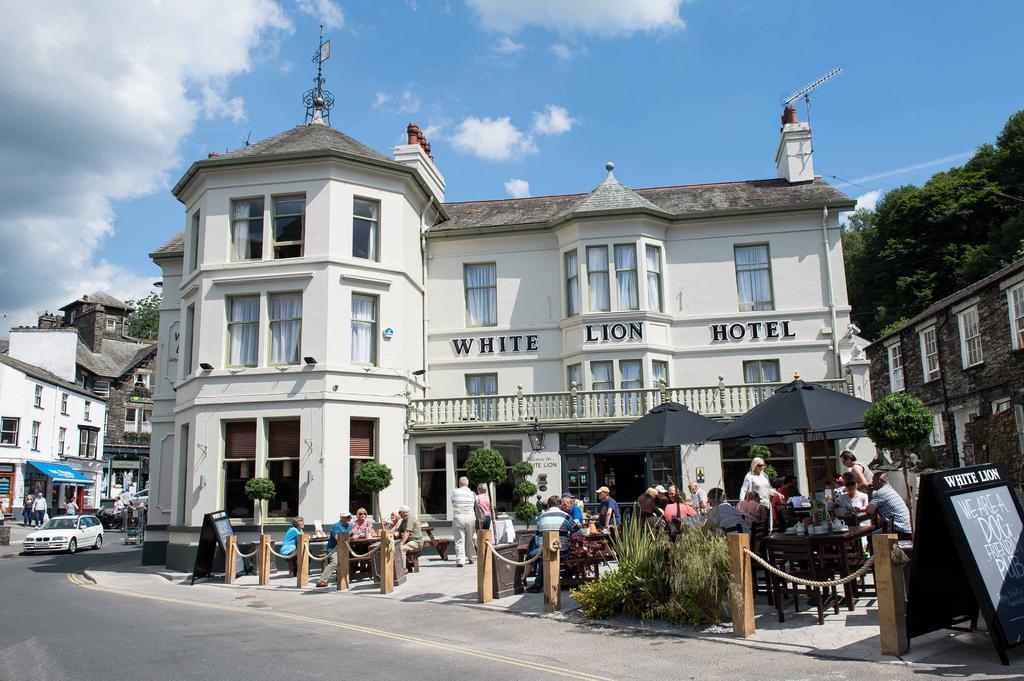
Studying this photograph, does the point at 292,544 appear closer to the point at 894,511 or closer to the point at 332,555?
the point at 332,555

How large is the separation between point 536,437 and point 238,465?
25.7 ft

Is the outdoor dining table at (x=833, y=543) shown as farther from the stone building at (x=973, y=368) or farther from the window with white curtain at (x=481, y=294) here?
the window with white curtain at (x=481, y=294)

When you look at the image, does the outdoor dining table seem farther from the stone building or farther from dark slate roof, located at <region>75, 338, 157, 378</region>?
dark slate roof, located at <region>75, 338, 157, 378</region>

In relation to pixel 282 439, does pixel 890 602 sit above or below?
below

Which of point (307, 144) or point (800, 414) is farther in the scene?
point (307, 144)

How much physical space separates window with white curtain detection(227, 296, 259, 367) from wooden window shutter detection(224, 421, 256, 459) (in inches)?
62.4

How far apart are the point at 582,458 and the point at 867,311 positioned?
38.2 meters

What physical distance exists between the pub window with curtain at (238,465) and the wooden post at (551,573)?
1133cm

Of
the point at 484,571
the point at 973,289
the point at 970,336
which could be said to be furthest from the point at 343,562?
the point at 970,336

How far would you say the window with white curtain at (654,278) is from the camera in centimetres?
2394

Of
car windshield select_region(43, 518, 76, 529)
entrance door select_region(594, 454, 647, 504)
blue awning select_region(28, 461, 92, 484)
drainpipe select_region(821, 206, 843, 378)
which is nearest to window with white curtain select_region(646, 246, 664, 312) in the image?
entrance door select_region(594, 454, 647, 504)

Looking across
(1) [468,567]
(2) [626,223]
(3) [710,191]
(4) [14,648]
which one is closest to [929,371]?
(3) [710,191]

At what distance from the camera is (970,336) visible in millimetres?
26484

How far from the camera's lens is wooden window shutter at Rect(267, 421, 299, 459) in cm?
2041
